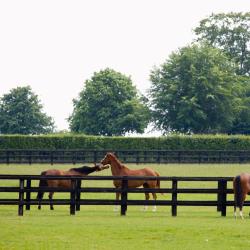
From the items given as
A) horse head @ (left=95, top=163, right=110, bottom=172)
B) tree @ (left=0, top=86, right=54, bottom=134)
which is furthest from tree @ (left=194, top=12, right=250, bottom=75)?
horse head @ (left=95, top=163, right=110, bottom=172)

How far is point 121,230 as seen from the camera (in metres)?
22.1

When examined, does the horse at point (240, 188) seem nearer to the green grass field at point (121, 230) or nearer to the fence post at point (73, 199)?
the green grass field at point (121, 230)

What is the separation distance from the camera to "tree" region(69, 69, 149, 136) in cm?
10650

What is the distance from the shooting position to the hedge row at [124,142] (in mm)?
67312

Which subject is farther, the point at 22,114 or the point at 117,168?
the point at 22,114

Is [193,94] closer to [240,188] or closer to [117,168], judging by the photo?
[117,168]

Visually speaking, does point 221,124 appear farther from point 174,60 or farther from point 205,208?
point 205,208

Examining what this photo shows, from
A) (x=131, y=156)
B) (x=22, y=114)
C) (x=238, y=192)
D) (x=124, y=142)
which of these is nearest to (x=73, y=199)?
(x=238, y=192)

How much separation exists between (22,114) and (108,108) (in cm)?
2804

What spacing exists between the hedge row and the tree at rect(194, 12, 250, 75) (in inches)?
1610

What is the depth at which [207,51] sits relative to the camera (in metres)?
97.1

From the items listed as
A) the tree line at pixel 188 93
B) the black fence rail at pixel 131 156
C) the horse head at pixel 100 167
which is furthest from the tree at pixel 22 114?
the horse head at pixel 100 167

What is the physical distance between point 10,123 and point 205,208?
9781 cm

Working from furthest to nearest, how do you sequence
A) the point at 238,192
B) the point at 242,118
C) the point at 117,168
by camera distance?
the point at 242,118
the point at 117,168
the point at 238,192
